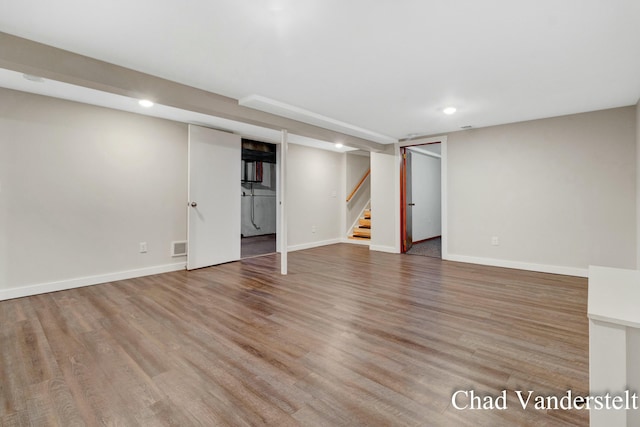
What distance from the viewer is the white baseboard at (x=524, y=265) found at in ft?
13.0

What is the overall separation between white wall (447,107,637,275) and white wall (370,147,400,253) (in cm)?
104

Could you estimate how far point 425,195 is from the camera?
731cm

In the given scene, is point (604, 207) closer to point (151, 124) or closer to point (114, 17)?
point (114, 17)

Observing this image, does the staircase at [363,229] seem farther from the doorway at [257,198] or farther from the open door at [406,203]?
the doorway at [257,198]

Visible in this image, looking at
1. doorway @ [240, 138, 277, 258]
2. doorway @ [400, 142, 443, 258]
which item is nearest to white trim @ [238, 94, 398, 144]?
doorway @ [400, 142, 443, 258]

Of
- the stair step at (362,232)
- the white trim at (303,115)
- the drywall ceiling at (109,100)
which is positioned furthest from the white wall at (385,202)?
the drywall ceiling at (109,100)

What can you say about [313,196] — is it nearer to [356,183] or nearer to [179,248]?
[356,183]

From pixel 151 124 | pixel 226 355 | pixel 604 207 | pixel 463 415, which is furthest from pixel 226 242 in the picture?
pixel 604 207

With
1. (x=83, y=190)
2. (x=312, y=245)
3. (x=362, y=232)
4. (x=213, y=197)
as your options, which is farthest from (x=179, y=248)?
(x=362, y=232)

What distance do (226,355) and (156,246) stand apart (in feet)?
9.30

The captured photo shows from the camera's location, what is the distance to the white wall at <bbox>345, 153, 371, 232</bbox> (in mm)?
7348

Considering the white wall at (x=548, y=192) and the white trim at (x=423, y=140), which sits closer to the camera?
the white wall at (x=548, y=192)

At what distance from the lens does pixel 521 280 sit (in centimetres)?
377

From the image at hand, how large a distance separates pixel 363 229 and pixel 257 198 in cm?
347
